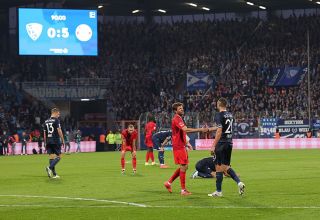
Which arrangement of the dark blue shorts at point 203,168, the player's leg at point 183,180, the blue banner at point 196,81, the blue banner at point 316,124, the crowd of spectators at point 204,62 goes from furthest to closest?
the blue banner at point 196,81
the crowd of spectators at point 204,62
the blue banner at point 316,124
the dark blue shorts at point 203,168
the player's leg at point 183,180

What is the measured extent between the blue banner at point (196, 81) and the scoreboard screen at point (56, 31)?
10.1m

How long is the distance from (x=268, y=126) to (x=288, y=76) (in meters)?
11.5

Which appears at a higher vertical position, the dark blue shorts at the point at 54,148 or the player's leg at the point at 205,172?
the dark blue shorts at the point at 54,148

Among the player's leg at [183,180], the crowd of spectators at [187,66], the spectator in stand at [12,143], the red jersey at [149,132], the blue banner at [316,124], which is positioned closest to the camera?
the player's leg at [183,180]

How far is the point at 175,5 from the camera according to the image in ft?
265

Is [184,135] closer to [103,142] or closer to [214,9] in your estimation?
[103,142]

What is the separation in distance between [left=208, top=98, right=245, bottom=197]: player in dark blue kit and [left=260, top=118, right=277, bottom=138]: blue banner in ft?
139

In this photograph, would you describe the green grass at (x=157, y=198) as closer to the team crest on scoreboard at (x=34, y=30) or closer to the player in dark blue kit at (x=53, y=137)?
the player in dark blue kit at (x=53, y=137)

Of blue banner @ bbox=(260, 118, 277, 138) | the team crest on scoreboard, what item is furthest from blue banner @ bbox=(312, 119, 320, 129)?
the team crest on scoreboard

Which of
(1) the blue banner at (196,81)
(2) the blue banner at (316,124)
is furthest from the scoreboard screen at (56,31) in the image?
(2) the blue banner at (316,124)

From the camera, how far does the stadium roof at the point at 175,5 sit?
76.4m

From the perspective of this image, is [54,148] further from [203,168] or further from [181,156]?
[181,156]

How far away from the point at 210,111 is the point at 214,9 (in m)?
19.6

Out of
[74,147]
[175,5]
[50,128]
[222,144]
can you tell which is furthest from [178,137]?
[175,5]
